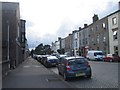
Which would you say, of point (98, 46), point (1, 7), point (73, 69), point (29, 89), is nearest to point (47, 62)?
point (1, 7)

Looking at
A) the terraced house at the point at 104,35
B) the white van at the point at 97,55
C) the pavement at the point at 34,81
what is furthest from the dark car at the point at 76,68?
the white van at the point at 97,55

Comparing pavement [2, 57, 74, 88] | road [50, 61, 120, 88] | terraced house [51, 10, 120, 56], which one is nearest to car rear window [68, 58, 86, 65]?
road [50, 61, 120, 88]

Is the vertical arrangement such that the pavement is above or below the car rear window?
below

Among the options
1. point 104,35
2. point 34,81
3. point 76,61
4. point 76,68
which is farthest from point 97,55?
point 34,81

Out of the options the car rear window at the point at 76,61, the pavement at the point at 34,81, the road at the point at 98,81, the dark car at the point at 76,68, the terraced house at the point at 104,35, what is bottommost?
the pavement at the point at 34,81

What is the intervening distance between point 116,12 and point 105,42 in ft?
28.2

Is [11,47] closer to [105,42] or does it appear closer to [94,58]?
[94,58]

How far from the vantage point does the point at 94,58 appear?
51312 mm

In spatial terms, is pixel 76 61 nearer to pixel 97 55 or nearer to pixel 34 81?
pixel 34 81

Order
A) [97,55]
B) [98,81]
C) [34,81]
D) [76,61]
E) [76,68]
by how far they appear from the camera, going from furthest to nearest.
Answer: [97,55], [76,61], [76,68], [34,81], [98,81]

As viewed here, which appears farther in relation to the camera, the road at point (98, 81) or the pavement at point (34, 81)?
the pavement at point (34, 81)

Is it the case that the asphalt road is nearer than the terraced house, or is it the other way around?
the asphalt road

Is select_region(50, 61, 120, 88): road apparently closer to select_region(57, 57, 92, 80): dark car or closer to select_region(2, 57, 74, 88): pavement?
select_region(57, 57, 92, 80): dark car

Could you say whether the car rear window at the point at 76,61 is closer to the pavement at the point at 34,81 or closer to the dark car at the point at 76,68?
the dark car at the point at 76,68
